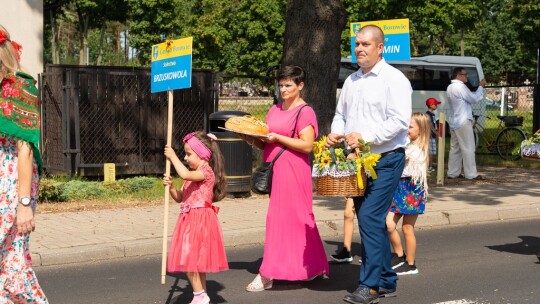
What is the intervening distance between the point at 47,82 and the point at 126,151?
1.83 meters

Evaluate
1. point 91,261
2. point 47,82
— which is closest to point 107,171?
point 47,82

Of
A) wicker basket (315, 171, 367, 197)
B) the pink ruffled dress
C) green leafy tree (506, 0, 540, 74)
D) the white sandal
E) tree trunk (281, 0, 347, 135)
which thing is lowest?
the white sandal

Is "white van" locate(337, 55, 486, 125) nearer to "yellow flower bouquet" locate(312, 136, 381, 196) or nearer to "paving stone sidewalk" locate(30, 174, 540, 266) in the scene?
"paving stone sidewalk" locate(30, 174, 540, 266)

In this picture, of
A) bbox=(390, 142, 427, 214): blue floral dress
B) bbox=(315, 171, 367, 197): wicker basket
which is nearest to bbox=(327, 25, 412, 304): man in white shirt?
bbox=(315, 171, 367, 197): wicker basket

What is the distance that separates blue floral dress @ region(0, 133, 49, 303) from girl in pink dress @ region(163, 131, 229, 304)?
4.87ft

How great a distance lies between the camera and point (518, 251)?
31.6 feet

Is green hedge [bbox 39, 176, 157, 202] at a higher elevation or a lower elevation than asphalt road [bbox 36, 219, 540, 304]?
higher

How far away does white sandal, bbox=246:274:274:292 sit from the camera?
746 centimetres

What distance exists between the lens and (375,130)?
21.5ft

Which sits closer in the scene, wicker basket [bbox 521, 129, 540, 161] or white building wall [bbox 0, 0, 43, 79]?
wicker basket [bbox 521, 129, 540, 161]

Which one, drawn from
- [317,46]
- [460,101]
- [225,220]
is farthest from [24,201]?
[460,101]

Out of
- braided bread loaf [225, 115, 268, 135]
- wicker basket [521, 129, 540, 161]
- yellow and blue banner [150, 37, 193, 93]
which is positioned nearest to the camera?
braided bread loaf [225, 115, 268, 135]

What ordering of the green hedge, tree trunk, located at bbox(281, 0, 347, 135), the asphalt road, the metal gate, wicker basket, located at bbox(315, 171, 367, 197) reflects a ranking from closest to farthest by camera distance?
wicker basket, located at bbox(315, 171, 367, 197), the asphalt road, the green hedge, tree trunk, located at bbox(281, 0, 347, 135), the metal gate

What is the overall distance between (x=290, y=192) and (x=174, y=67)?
7.00ft
